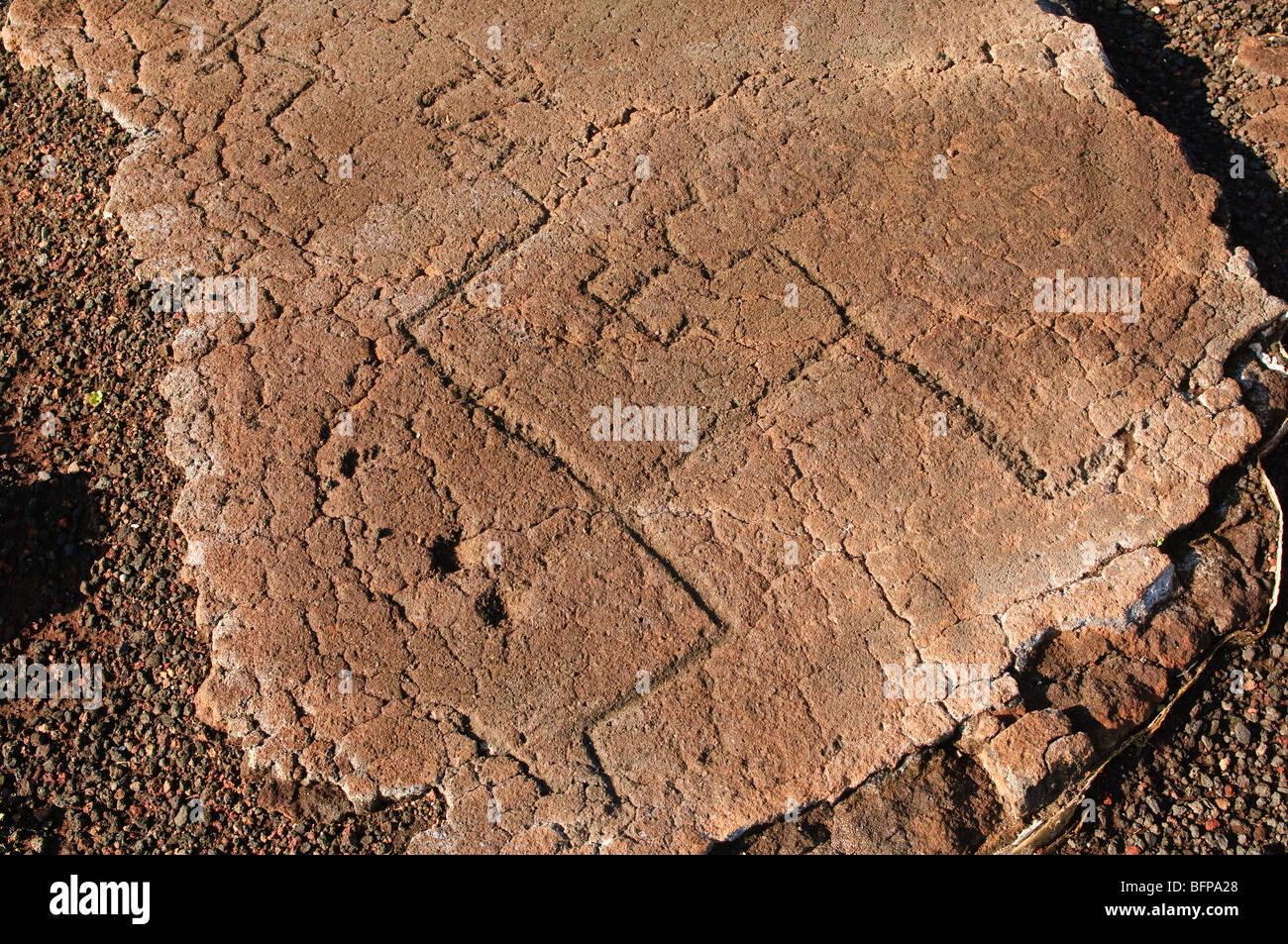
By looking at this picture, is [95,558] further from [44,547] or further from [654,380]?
[654,380]

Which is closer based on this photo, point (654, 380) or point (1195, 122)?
point (654, 380)

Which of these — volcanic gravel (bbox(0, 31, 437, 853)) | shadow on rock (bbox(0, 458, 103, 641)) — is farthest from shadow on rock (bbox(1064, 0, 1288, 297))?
shadow on rock (bbox(0, 458, 103, 641))

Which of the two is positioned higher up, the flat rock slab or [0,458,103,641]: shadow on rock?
the flat rock slab

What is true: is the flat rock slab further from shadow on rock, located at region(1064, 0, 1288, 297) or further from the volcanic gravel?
shadow on rock, located at region(1064, 0, 1288, 297)

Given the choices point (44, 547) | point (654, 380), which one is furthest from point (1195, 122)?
point (44, 547)

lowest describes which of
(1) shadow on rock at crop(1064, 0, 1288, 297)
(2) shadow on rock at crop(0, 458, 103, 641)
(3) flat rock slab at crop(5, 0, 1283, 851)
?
(2) shadow on rock at crop(0, 458, 103, 641)

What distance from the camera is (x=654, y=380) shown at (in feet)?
12.2

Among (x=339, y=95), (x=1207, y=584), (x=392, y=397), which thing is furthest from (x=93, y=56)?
(x=1207, y=584)

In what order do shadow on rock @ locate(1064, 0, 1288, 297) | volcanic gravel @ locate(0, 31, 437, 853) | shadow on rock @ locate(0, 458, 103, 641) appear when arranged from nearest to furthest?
volcanic gravel @ locate(0, 31, 437, 853) → shadow on rock @ locate(0, 458, 103, 641) → shadow on rock @ locate(1064, 0, 1288, 297)

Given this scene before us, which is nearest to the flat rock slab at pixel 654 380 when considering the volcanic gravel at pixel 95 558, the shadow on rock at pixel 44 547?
the volcanic gravel at pixel 95 558

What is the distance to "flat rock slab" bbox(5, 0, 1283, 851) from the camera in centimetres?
318

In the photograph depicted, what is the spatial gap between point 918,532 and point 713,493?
0.69m

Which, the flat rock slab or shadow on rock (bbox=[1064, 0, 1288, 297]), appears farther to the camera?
shadow on rock (bbox=[1064, 0, 1288, 297])

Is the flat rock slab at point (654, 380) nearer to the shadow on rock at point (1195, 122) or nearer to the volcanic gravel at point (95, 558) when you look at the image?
the volcanic gravel at point (95, 558)
